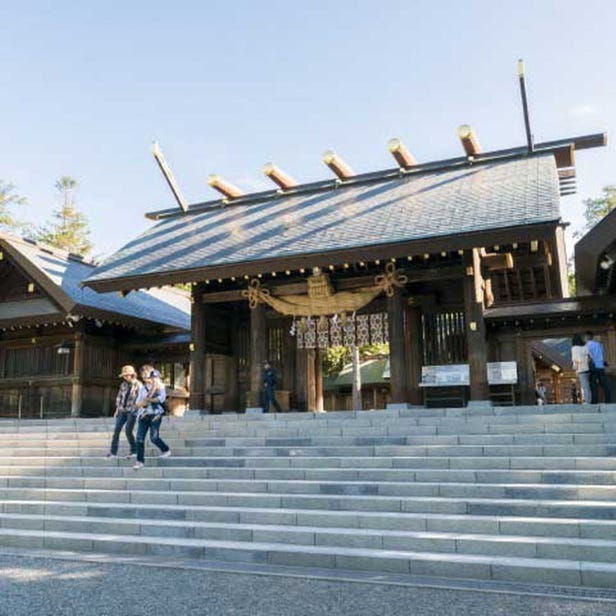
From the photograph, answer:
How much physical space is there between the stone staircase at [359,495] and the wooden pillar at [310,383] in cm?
446

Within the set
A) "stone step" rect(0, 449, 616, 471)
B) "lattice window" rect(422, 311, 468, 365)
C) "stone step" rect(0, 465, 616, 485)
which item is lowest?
"stone step" rect(0, 465, 616, 485)

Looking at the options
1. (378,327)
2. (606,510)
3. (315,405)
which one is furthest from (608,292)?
(606,510)

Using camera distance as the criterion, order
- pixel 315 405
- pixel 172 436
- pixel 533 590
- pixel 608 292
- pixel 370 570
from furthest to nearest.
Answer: pixel 315 405
pixel 608 292
pixel 172 436
pixel 370 570
pixel 533 590

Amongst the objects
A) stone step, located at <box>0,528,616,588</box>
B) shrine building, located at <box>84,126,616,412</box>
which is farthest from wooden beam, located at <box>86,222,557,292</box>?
stone step, located at <box>0,528,616,588</box>

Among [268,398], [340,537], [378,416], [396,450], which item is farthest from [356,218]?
[340,537]

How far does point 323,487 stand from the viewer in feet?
25.0

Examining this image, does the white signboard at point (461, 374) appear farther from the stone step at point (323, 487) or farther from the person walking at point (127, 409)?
the person walking at point (127, 409)

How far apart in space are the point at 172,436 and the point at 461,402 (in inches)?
243

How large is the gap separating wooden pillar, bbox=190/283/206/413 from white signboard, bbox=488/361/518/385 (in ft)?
20.4

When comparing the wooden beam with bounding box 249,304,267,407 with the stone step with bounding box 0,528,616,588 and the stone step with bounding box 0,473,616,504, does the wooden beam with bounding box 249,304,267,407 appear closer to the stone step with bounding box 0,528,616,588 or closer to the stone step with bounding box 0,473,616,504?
the stone step with bounding box 0,473,616,504

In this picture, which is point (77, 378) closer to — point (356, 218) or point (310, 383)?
point (310, 383)

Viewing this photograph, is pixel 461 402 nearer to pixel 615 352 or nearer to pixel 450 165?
pixel 615 352

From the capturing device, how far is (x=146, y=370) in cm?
958

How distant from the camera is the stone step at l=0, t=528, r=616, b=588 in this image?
517 cm
